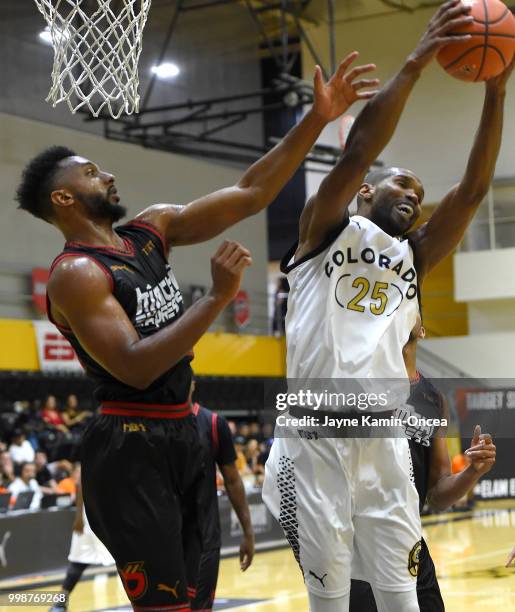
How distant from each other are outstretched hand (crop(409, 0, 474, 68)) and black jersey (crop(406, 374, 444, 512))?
5.27 feet

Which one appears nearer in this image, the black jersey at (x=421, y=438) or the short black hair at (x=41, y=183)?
the short black hair at (x=41, y=183)

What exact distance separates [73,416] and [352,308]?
12.3 m

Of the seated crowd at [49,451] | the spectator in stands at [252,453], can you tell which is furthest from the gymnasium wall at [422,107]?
the spectator in stands at [252,453]

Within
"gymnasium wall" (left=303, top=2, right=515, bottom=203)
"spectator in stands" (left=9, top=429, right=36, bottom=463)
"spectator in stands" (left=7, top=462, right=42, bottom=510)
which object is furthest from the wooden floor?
"gymnasium wall" (left=303, top=2, right=515, bottom=203)

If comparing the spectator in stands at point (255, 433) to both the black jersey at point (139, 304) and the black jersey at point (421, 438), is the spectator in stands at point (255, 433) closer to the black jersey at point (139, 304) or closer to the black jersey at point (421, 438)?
the black jersey at point (421, 438)

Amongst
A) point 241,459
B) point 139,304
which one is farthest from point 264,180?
point 241,459

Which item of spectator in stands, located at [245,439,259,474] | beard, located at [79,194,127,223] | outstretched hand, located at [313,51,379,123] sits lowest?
spectator in stands, located at [245,439,259,474]

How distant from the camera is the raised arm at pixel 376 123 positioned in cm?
354

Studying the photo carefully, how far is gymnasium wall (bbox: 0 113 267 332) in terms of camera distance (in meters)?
16.8

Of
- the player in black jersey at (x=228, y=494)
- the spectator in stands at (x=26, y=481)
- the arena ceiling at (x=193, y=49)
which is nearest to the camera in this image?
the player in black jersey at (x=228, y=494)

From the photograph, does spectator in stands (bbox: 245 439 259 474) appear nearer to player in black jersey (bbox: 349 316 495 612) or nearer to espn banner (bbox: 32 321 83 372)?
espn banner (bbox: 32 321 83 372)

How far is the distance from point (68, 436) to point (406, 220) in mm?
11104

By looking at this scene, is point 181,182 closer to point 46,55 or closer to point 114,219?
point 46,55

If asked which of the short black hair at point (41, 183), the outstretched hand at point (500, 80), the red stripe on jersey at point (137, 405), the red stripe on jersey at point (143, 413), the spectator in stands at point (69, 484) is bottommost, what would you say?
the spectator in stands at point (69, 484)
